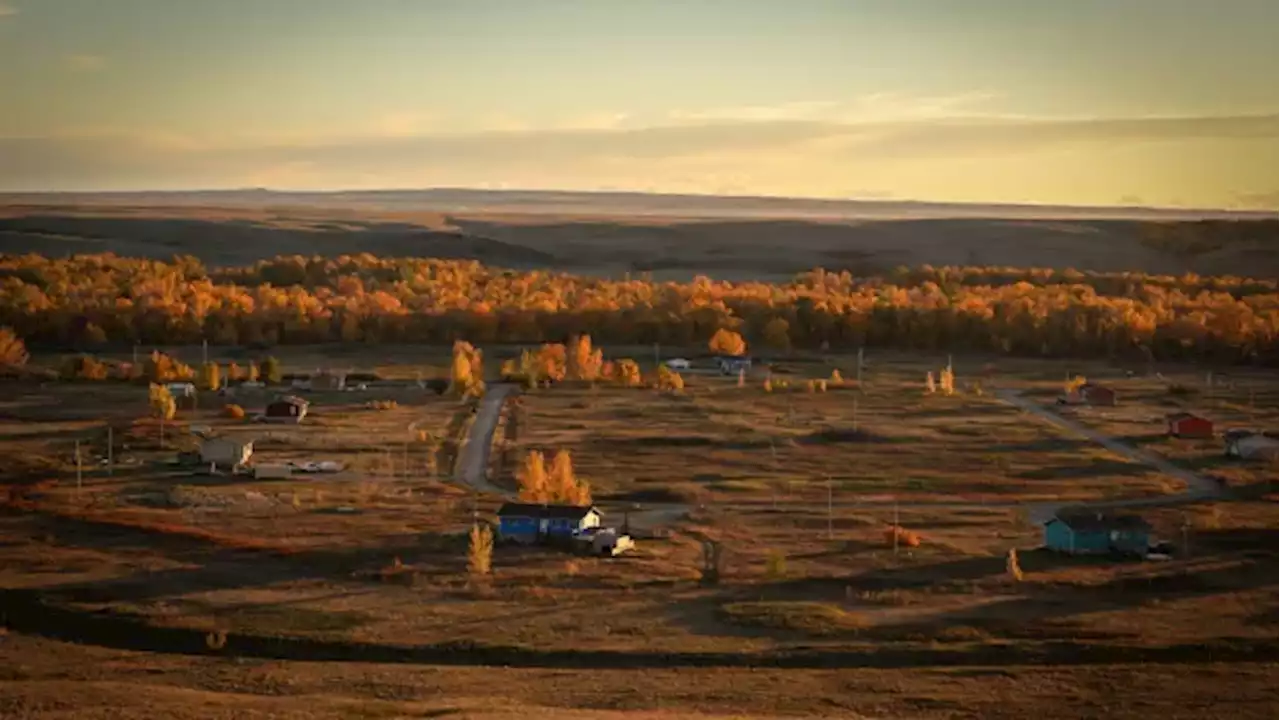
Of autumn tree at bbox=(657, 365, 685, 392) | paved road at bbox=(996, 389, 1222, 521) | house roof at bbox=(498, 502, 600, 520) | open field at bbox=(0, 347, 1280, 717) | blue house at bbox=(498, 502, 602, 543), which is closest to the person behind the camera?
open field at bbox=(0, 347, 1280, 717)

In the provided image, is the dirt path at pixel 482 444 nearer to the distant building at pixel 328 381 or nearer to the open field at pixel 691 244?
the distant building at pixel 328 381

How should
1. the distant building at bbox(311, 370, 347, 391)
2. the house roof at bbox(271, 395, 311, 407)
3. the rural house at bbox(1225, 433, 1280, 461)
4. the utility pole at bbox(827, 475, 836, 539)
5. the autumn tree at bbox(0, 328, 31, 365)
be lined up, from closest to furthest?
the utility pole at bbox(827, 475, 836, 539) < the rural house at bbox(1225, 433, 1280, 461) < the house roof at bbox(271, 395, 311, 407) < the distant building at bbox(311, 370, 347, 391) < the autumn tree at bbox(0, 328, 31, 365)

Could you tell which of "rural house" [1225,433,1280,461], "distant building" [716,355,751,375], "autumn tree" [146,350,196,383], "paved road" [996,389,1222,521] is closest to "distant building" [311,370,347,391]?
"autumn tree" [146,350,196,383]

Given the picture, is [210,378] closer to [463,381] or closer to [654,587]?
[463,381]

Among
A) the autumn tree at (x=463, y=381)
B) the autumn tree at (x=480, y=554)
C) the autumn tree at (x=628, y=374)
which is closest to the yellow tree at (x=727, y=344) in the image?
the autumn tree at (x=628, y=374)

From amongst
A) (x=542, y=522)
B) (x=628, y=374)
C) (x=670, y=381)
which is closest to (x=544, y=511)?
(x=542, y=522)

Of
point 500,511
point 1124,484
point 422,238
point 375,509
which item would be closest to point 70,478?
point 375,509

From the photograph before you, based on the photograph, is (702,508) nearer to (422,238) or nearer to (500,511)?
(500,511)

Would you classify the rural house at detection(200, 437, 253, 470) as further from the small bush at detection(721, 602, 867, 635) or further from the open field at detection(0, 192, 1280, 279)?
the open field at detection(0, 192, 1280, 279)
